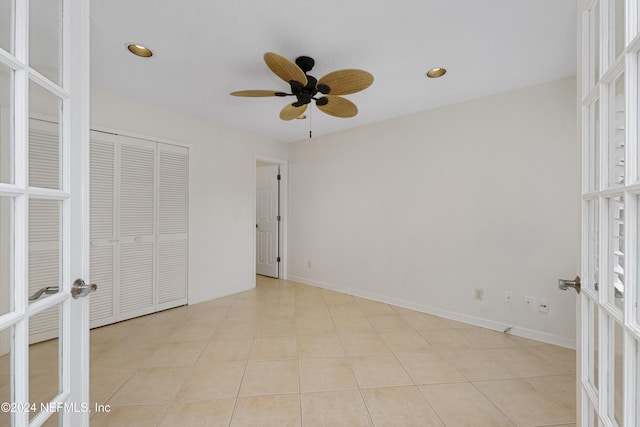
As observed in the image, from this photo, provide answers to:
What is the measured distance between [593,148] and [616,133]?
16 centimetres

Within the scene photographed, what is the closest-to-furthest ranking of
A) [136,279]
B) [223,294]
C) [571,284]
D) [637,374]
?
[637,374], [571,284], [136,279], [223,294]

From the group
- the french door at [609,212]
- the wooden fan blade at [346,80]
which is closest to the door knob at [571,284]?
the french door at [609,212]

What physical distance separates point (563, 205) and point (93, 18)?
3.80m

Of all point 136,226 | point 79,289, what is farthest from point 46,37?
point 136,226

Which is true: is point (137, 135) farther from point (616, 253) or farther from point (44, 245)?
point (616, 253)

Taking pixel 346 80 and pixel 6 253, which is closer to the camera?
pixel 6 253

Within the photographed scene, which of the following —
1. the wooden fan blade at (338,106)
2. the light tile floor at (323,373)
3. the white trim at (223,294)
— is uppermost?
the wooden fan blade at (338,106)

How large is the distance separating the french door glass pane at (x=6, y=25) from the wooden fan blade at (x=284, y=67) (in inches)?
42.8

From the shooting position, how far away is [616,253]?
731 millimetres

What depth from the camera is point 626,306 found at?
2.09ft

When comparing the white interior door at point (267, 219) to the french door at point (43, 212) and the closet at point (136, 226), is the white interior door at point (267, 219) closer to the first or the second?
the closet at point (136, 226)

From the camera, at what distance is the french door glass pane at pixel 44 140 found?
737mm

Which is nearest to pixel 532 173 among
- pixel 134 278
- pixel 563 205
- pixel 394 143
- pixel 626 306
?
pixel 563 205

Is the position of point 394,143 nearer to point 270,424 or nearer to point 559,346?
point 559,346
